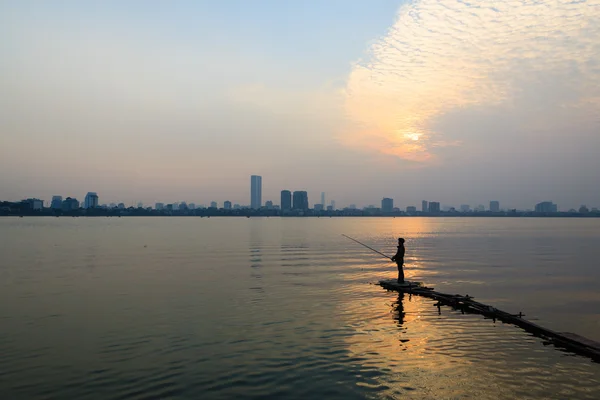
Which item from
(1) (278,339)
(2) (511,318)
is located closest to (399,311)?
(2) (511,318)

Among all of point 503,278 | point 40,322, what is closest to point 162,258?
point 40,322

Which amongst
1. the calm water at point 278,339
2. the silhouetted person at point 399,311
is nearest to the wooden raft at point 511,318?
the calm water at point 278,339

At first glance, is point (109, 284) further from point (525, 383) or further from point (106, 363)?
point (525, 383)

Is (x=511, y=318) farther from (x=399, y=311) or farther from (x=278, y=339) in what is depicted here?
(x=278, y=339)

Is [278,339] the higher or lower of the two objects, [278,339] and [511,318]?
the lower

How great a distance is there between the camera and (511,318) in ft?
69.2

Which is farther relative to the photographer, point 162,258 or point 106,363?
point 162,258

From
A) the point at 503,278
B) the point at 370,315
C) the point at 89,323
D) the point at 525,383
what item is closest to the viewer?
the point at 525,383

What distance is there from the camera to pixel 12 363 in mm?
15289

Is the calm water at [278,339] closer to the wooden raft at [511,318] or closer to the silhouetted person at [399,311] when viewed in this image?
the silhouetted person at [399,311]

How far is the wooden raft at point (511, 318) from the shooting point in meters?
16.5

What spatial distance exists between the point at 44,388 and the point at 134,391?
2810 millimetres

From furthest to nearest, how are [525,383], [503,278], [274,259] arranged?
[274,259] < [503,278] < [525,383]

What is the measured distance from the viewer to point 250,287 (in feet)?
106
